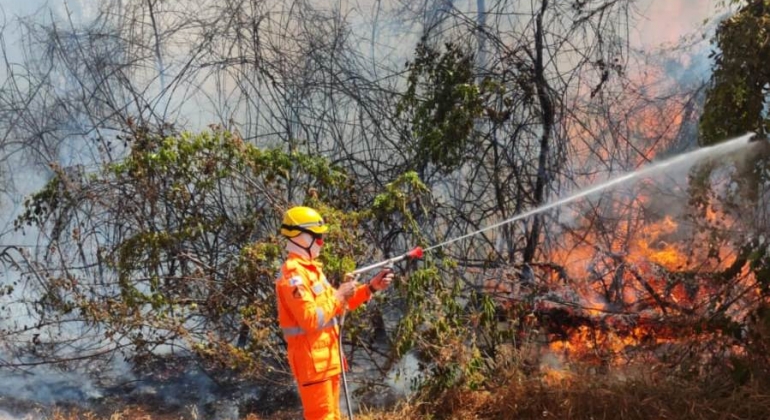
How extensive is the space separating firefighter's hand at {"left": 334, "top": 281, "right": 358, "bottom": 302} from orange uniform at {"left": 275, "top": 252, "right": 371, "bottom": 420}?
29mm

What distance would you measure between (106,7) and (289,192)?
283 centimetres

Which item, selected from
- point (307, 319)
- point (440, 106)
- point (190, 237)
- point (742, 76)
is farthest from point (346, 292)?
point (742, 76)

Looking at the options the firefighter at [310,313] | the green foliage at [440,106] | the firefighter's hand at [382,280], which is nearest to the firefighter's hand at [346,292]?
the firefighter at [310,313]

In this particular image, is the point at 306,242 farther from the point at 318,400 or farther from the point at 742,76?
the point at 742,76

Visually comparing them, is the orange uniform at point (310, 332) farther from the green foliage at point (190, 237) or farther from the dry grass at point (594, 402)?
the dry grass at point (594, 402)

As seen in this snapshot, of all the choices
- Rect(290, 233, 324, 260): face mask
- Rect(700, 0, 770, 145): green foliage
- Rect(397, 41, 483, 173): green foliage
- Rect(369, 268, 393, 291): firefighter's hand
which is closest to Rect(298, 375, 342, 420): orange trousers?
Rect(369, 268, 393, 291): firefighter's hand

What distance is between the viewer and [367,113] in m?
7.00

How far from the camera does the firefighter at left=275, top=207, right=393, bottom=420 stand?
13.1 feet

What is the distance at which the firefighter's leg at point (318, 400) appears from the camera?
407 centimetres

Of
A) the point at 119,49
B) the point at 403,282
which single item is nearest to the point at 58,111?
the point at 119,49

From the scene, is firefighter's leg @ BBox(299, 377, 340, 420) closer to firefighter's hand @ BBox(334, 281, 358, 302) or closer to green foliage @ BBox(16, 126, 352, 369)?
firefighter's hand @ BBox(334, 281, 358, 302)

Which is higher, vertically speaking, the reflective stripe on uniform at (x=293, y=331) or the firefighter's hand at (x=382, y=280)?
the firefighter's hand at (x=382, y=280)

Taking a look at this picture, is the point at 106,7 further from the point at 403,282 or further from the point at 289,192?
the point at 403,282

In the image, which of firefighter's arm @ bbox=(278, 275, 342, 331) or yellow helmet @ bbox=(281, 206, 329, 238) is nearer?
firefighter's arm @ bbox=(278, 275, 342, 331)
